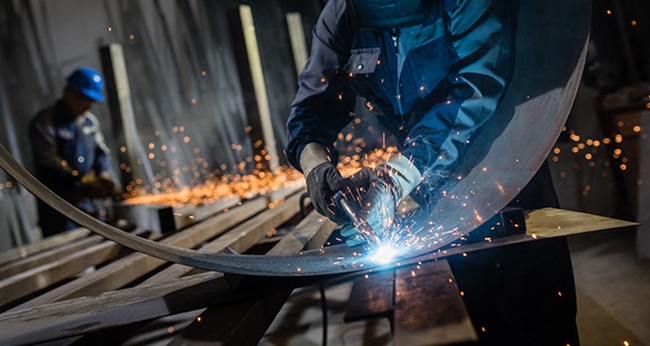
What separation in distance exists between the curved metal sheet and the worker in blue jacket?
0.04 m

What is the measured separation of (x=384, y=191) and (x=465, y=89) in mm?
262

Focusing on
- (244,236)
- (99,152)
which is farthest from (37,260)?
(99,152)

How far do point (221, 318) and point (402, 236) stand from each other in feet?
1.29

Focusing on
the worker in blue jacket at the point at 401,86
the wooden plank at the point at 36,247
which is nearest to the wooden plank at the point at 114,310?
the worker in blue jacket at the point at 401,86

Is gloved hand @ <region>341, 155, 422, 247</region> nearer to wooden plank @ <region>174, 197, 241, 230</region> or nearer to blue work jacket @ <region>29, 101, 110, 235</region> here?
wooden plank @ <region>174, 197, 241, 230</region>

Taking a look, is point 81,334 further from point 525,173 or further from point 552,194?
point 552,194

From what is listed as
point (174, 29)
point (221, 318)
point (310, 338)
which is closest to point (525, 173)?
point (221, 318)

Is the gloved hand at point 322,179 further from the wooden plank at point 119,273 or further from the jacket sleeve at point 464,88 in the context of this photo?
the wooden plank at point 119,273

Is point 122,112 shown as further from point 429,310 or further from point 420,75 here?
point 429,310

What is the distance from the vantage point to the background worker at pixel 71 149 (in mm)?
2936

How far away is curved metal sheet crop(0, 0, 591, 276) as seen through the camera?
0.96 meters

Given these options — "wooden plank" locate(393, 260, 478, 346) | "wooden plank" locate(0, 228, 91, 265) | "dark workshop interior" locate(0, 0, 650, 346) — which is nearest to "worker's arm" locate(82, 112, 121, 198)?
"wooden plank" locate(0, 228, 91, 265)

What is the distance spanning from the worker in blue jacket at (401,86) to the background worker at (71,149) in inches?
92.0

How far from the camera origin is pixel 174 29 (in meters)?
1.39
